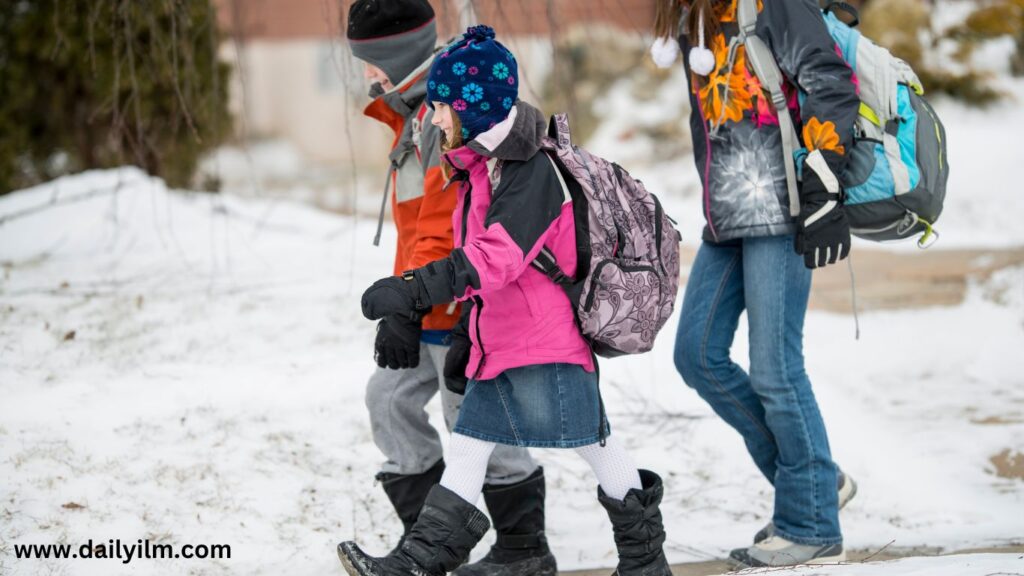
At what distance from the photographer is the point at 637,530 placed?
2.95 metres

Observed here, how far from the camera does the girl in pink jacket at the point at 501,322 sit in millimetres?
2693

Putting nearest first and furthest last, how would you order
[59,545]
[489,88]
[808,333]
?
[489,88]
[59,545]
[808,333]

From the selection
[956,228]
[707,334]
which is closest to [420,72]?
[707,334]

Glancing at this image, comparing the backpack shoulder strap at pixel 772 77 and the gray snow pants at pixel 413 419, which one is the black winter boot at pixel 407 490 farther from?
the backpack shoulder strap at pixel 772 77

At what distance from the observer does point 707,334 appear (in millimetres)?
3400

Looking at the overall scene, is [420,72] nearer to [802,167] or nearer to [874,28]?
[802,167]

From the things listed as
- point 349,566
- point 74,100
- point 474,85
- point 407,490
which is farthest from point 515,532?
point 74,100

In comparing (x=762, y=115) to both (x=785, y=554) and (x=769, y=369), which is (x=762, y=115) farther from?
(x=785, y=554)

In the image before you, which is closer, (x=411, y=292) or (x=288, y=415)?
(x=411, y=292)

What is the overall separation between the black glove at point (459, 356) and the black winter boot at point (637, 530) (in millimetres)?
503

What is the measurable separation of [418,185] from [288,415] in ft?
4.96

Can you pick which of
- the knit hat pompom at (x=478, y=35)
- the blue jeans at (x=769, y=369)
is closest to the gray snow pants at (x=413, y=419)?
the blue jeans at (x=769, y=369)

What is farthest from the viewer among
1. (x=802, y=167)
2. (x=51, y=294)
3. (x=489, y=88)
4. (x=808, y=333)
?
(x=808, y=333)

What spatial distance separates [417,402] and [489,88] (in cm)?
104
